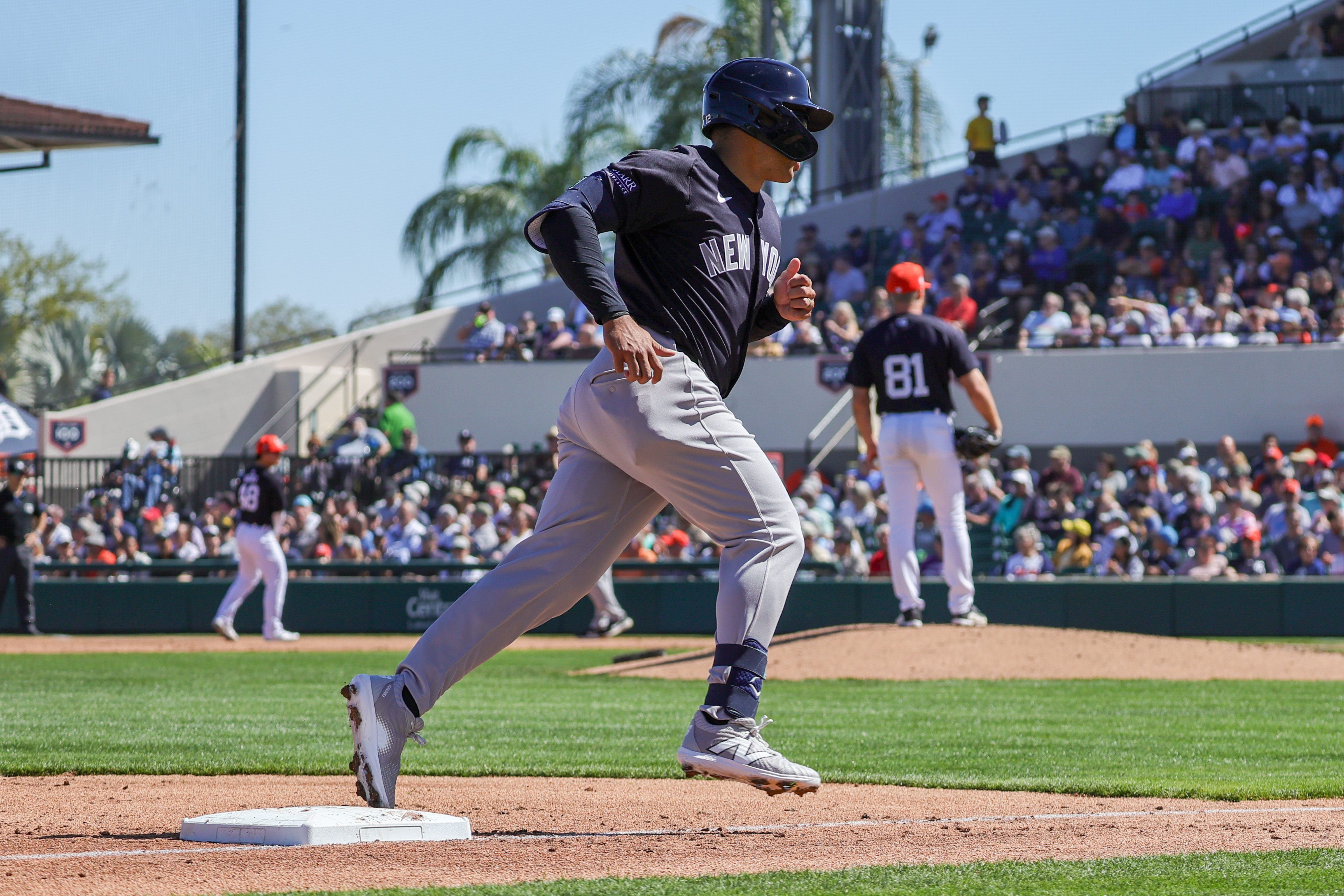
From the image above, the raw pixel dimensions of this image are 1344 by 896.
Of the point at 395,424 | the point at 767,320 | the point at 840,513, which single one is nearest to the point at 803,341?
the point at 840,513

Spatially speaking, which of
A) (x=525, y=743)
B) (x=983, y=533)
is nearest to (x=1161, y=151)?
(x=983, y=533)

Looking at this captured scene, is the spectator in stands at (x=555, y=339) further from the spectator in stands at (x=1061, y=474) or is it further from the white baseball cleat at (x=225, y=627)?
the white baseball cleat at (x=225, y=627)

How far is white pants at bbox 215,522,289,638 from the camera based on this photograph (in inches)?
610

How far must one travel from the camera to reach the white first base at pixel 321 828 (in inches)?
162

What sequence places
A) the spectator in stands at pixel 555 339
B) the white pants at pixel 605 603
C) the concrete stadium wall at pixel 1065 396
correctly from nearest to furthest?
the white pants at pixel 605 603 < the concrete stadium wall at pixel 1065 396 < the spectator in stands at pixel 555 339

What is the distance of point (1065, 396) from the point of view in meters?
22.3

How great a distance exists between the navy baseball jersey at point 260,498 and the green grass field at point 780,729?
127 inches

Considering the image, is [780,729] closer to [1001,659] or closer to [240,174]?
[1001,659]

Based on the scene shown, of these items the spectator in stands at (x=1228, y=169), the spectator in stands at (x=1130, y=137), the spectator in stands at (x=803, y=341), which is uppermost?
the spectator in stands at (x=1130, y=137)

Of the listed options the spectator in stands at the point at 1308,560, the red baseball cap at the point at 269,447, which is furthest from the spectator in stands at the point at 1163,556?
the red baseball cap at the point at 269,447

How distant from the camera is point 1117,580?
16.4 meters

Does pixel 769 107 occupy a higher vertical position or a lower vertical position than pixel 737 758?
higher

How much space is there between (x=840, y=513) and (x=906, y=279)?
911 centimetres

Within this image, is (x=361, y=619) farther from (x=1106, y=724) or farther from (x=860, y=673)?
(x=1106, y=724)
